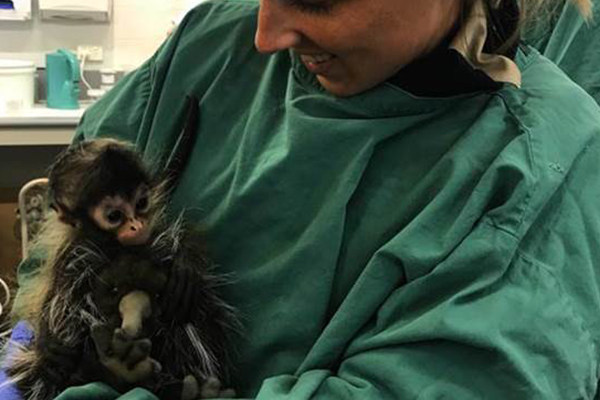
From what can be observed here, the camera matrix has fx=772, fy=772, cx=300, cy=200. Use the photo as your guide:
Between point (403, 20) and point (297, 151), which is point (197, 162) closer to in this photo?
point (297, 151)

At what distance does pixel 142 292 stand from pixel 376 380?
1.05 feet

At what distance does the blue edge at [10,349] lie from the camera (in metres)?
1.12

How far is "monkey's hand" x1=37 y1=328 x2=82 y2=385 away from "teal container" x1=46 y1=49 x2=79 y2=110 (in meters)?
2.64

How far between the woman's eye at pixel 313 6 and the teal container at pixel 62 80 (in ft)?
9.20

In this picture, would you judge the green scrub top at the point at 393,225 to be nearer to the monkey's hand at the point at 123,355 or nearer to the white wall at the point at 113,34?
the monkey's hand at the point at 123,355

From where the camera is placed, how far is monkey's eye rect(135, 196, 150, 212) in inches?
→ 40.8

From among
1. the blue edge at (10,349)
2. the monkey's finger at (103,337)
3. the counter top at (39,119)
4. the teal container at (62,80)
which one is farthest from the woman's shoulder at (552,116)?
the teal container at (62,80)

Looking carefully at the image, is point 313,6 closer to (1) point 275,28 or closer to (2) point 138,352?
(1) point 275,28

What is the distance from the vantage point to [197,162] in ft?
3.86

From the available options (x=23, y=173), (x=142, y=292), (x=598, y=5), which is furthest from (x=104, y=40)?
(x=142, y=292)

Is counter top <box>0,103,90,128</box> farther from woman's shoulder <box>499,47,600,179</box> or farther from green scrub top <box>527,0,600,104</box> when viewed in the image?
woman's shoulder <box>499,47,600,179</box>

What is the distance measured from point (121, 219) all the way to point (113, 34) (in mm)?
3062

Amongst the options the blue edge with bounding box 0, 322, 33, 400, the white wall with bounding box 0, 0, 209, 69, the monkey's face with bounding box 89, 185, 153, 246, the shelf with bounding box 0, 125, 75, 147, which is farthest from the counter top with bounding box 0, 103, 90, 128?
the monkey's face with bounding box 89, 185, 153, 246

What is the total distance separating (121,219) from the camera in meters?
1.01
